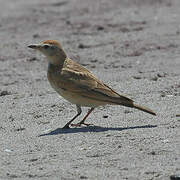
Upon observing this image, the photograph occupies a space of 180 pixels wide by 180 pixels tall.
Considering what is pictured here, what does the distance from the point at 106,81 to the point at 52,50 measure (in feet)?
8.38

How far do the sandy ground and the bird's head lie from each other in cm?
85

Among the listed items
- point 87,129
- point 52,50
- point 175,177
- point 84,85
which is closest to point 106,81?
point 52,50

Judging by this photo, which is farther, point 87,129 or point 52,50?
point 52,50

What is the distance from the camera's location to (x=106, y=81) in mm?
11242

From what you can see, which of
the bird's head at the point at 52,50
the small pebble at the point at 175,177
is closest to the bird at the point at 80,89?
the bird's head at the point at 52,50

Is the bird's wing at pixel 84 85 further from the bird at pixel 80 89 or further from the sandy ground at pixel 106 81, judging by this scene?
the sandy ground at pixel 106 81

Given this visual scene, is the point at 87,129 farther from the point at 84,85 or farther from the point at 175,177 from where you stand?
the point at 175,177

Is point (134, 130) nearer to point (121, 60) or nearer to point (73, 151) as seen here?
point (73, 151)

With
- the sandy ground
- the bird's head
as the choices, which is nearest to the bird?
the bird's head

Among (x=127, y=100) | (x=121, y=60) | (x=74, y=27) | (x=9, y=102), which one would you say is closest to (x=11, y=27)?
(x=74, y=27)

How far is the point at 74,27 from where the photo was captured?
1625cm

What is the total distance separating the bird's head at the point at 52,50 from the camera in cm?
882

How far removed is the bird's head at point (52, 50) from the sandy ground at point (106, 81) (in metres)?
0.85

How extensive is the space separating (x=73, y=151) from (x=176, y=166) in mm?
1339
